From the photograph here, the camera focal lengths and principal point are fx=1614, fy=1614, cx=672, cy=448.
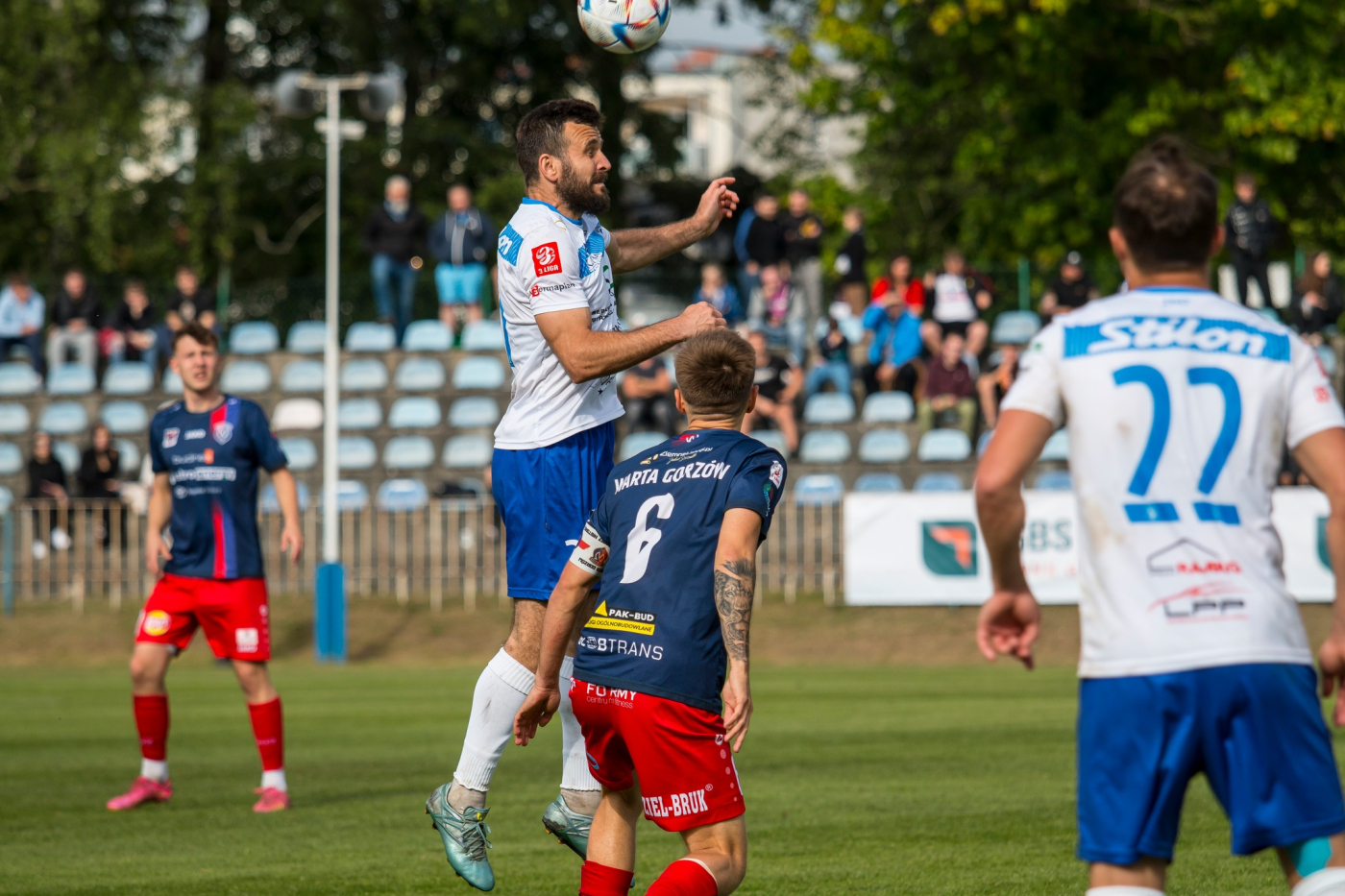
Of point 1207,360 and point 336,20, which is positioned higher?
point 336,20

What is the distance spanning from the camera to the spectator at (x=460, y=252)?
23609 millimetres

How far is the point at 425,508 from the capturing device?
2083 centimetres

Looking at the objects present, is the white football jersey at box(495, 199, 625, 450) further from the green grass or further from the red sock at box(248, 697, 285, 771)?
the red sock at box(248, 697, 285, 771)

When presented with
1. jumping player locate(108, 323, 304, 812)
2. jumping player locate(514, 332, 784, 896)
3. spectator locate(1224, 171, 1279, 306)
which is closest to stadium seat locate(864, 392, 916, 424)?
spectator locate(1224, 171, 1279, 306)

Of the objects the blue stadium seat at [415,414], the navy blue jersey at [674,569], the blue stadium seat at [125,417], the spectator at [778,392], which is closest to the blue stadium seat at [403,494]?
the blue stadium seat at [415,414]

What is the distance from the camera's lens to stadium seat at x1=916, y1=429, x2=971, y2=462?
2128cm

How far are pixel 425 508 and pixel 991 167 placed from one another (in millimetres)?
15990

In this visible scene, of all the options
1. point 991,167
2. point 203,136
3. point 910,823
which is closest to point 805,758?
point 910,823

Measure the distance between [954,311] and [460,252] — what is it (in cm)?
725

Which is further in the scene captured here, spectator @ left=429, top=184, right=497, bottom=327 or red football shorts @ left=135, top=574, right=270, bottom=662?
spectator @ left=429, top=184, right=497, bottom=327

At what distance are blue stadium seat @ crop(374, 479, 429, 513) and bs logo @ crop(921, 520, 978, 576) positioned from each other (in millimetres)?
6827

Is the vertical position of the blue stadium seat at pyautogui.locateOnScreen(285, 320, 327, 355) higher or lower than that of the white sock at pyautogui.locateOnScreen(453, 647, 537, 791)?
higher

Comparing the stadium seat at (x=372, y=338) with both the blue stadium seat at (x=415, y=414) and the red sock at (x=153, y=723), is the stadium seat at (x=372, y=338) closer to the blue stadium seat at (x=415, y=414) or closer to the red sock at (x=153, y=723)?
the blue stadium seat at (x=415, y=414)

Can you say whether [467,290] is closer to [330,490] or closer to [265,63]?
[330,490]
